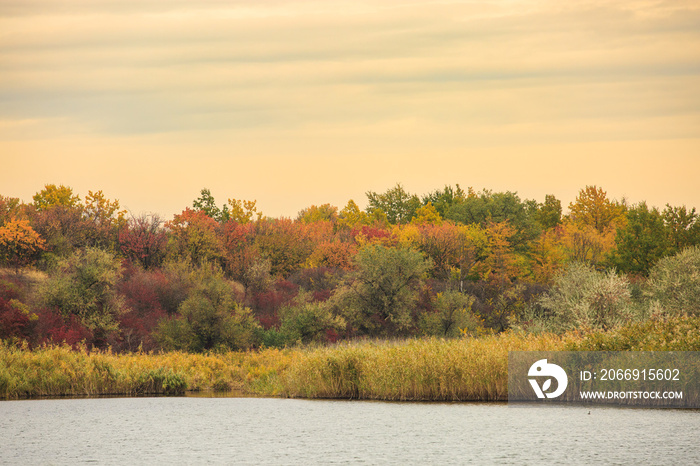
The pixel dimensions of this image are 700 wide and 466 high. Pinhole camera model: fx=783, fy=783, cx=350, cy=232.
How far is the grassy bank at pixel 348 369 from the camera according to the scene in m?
34.7

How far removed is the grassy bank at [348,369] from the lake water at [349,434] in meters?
1.56

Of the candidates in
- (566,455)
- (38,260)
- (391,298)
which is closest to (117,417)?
(566,455)

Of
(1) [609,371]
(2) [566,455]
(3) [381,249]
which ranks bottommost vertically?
(2) [566,455]

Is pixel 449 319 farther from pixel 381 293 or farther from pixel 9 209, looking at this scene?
pixel 9 209

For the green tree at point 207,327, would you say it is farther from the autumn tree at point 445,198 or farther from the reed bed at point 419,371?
the autumn tree at point 445,198

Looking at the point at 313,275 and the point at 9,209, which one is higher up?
the point at 9,209

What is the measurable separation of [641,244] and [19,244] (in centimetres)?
6950

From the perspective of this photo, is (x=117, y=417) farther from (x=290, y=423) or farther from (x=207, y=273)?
(x=207, y=273)

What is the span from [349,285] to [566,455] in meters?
53.5

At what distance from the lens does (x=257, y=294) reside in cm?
8231

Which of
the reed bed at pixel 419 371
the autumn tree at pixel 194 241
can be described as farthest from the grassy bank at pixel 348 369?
the autumn tree at pixel 194 241

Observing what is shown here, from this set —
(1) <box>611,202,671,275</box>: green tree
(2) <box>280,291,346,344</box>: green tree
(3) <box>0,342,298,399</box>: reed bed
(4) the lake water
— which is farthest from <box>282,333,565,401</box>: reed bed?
(1) <box>611,202,671,275</box>: green tree

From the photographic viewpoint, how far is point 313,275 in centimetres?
9000

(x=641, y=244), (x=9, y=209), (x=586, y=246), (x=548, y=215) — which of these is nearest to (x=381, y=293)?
(x=641, y=244)
